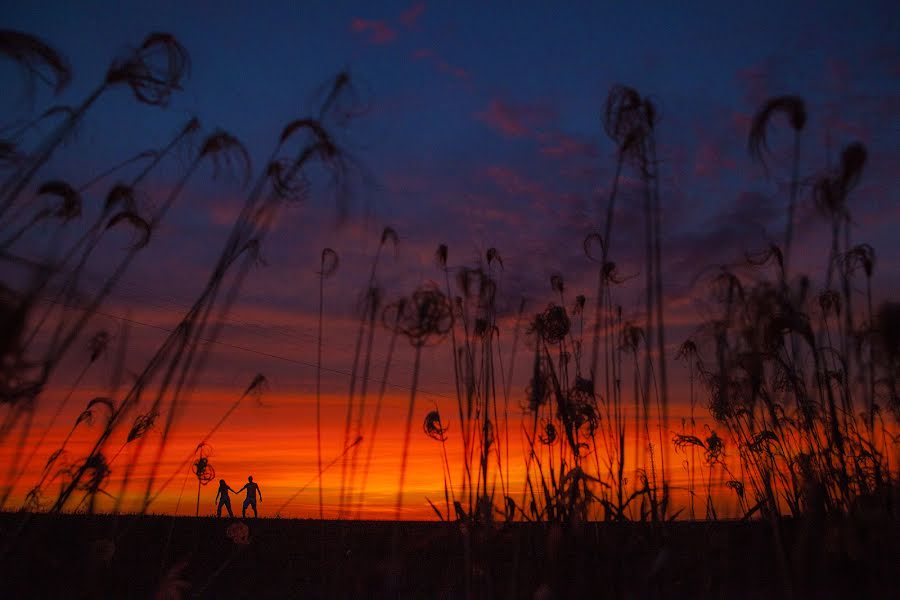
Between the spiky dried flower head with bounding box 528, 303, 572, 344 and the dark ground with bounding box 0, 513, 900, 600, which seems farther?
the spiky dried flower head with bounding box 528, 303, 572, 344

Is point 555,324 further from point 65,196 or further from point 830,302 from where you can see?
point 65,196

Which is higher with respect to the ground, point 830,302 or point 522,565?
point 830,302

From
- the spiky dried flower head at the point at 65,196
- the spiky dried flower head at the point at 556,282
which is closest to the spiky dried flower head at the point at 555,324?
the spiky dried flower head at the point at 556,282

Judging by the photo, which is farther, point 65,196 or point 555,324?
point 555,324

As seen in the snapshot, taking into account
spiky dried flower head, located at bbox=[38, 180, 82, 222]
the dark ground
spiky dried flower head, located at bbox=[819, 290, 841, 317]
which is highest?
spiky dried flower head, located at bbox=[819, 290, 841, 317]

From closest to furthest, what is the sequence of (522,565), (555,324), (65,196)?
(65,196) → (522,565) → (555,324)

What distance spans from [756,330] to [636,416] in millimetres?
864

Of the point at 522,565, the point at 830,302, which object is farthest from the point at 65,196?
the point at 830,302

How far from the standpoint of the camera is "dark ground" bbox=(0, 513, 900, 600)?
3.09 m

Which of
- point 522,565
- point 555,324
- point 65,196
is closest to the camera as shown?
point 65,196

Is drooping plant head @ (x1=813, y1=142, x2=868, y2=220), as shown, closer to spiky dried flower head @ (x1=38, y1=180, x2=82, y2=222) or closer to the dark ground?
the dark ground

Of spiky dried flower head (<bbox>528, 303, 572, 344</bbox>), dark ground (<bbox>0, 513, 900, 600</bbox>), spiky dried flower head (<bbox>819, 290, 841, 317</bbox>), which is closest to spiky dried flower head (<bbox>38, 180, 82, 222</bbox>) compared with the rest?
dark ground (<bbox>0, 513, 900, 600</bbox>)

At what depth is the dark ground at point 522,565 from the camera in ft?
10.1

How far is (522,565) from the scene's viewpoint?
4219mm
